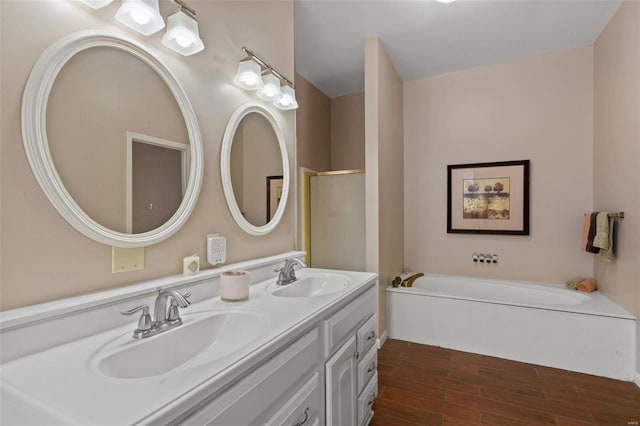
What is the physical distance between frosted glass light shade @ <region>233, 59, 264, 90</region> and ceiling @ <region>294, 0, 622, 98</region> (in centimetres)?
108

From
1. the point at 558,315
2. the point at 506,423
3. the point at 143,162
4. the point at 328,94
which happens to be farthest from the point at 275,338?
the point at 328,94

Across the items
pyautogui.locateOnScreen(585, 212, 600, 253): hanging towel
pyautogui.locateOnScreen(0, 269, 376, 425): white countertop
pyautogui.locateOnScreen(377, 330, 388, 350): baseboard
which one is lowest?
pyautogui.locateOnScreen(377, 330, 388, 350): baseboard

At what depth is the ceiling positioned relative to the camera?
238cm

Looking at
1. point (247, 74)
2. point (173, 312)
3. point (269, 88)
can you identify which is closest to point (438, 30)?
point (269, 88)

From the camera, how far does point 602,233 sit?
2469 mm

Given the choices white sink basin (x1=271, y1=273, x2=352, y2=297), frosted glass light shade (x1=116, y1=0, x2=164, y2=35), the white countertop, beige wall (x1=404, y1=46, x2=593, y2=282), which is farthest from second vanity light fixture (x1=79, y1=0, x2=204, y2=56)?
beige wall (x1=404, y1=46, x2=593, y2=282)

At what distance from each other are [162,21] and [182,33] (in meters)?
0.09

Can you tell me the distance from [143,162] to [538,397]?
105 inches

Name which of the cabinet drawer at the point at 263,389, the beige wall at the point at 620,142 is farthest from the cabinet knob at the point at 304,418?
the beige wall at the point at 620,142

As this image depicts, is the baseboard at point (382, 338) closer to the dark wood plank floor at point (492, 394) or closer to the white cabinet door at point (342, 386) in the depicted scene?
the dark wood plank floor at point (492, 394)

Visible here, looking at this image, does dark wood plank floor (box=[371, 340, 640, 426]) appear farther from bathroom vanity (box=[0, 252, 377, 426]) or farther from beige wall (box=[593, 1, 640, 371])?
bathroom vanity (box=[0, 252, 377, 426])

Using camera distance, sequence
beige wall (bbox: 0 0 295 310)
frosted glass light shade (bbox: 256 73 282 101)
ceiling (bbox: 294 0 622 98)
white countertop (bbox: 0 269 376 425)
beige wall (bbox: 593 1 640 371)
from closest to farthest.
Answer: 1. white countertop (bbox: 0 269 376 425)
2. beige wall (bbox: 0 0 295 310)
3. frosted glass light shade (bbox: 256 73 282 101)
4. beige wall (bbox: 593 1 640 371)
5. ceiling (bbox: 294 0 622 98)

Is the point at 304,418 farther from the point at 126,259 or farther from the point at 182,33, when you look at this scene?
the point at 182,33

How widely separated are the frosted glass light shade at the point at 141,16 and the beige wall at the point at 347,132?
9.79ft
